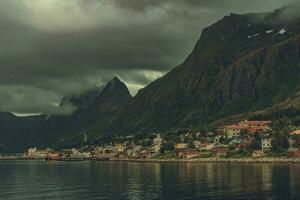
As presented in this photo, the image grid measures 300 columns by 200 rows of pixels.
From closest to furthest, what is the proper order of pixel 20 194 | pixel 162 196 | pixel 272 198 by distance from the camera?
1. pixel 272 198
2. pixel 162 196
3. pixel 20 194

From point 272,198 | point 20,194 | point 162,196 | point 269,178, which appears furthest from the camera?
point 269,178

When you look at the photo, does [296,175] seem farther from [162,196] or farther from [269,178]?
[162,196]

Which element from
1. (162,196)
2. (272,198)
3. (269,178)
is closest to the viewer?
(272,198)

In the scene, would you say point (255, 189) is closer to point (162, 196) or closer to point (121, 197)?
point (162, 196)

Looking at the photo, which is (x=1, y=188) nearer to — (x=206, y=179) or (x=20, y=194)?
(x=20, y=194)

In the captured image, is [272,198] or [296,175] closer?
[272,198]

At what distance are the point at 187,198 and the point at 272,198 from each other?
19859mm

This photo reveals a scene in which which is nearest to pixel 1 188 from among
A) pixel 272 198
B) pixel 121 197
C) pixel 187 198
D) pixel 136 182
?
pixel 136 182

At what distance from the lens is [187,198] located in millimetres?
130000

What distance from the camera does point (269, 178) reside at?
568 feet

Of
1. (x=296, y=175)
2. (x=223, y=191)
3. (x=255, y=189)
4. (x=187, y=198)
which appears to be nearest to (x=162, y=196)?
(x=187, y=198)

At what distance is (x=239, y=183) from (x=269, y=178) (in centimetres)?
1834

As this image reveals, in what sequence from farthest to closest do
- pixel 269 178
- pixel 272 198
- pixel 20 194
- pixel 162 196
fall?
pixel 269 178, pixel 20 194, pixel 162 196, pixel 272 198

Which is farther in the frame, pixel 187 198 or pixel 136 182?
pixel 136 182
